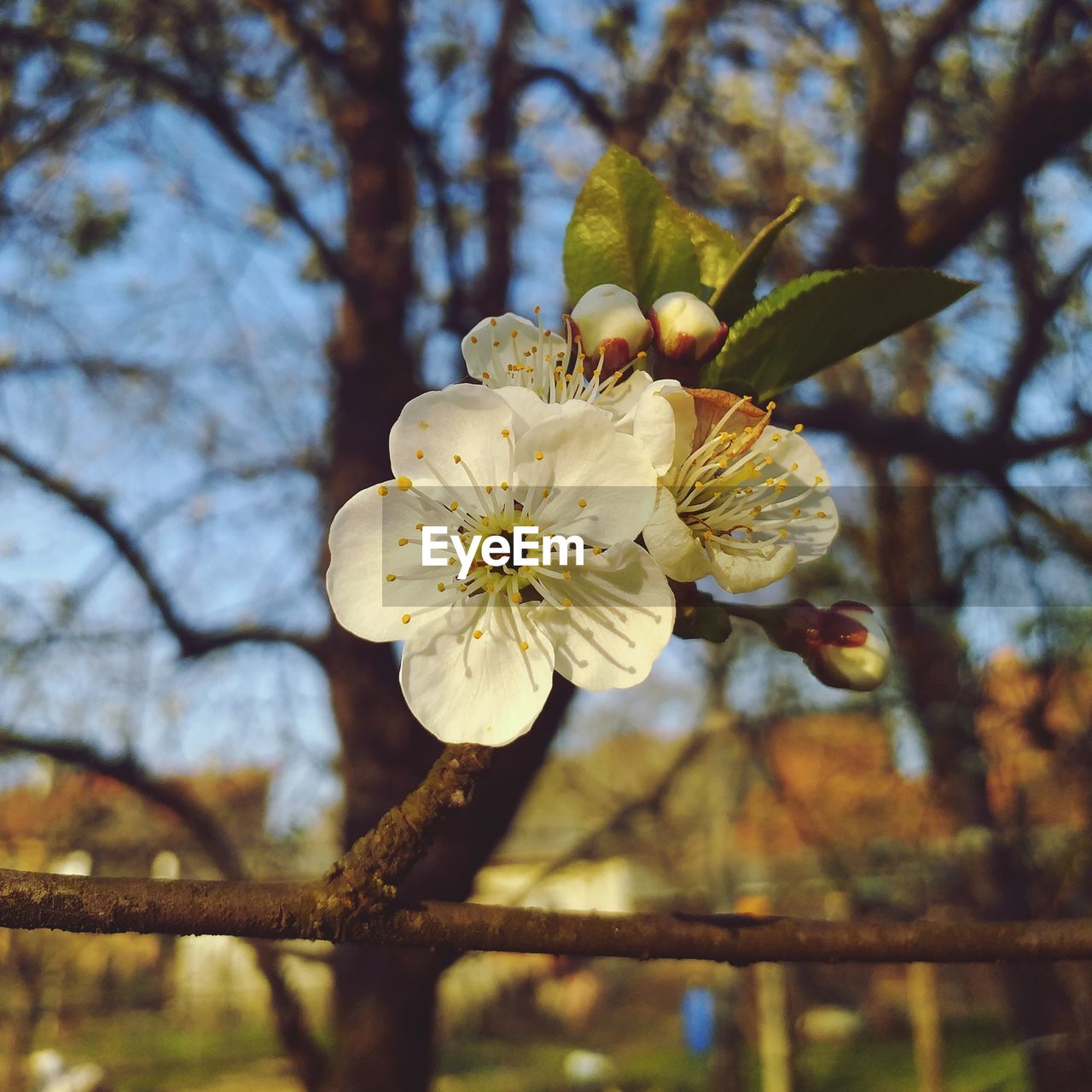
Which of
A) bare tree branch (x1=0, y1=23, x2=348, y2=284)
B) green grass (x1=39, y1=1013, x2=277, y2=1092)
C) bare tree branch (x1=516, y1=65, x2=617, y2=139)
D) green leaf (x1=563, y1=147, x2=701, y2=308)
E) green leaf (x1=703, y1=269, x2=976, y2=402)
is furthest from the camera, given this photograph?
green grass (x1=39, y1=1013, x2=277, y2=1092)

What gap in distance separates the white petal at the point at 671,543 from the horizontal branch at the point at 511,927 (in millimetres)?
249

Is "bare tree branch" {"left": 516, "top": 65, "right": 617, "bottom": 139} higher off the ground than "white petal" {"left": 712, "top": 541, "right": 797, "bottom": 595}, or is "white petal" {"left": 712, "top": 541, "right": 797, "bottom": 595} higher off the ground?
"bare tree branch" {"left": 516, "top": 65, "right": 617, "bottom": 139}

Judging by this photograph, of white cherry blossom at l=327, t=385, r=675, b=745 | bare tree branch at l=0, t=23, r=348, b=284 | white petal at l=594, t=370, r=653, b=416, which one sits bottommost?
white cherry blossom at l=327, t=385, r=675, b=745

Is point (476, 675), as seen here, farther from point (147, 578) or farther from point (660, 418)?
point (147, 578)

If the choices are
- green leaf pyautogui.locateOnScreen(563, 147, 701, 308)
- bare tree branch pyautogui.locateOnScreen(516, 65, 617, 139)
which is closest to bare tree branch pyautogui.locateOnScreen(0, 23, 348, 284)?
bare tree branch pyautogui.locateOnScreen(516, 65, 617, 139)

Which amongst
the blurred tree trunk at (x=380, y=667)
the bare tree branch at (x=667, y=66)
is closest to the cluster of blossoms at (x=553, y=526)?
the blurred tree trunk at (x=380, y=667)

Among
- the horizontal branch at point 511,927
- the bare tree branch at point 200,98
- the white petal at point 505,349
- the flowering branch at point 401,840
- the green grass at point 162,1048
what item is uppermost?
the bare tree branch at point 200,98

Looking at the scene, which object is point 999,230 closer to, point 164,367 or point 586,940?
point 164,367

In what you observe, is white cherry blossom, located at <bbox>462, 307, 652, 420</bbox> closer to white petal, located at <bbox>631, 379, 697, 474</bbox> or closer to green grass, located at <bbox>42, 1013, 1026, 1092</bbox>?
white petal, located at <bbox>631, 379, 697, 474</bbox>

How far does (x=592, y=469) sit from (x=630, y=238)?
0.26 m

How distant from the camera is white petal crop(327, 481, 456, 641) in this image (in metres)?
0.69

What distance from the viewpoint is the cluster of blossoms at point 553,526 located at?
0.67 metres

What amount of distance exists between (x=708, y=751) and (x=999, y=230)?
3.11 metres

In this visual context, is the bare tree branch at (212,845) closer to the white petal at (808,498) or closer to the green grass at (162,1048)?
the white petal at (808,498)
